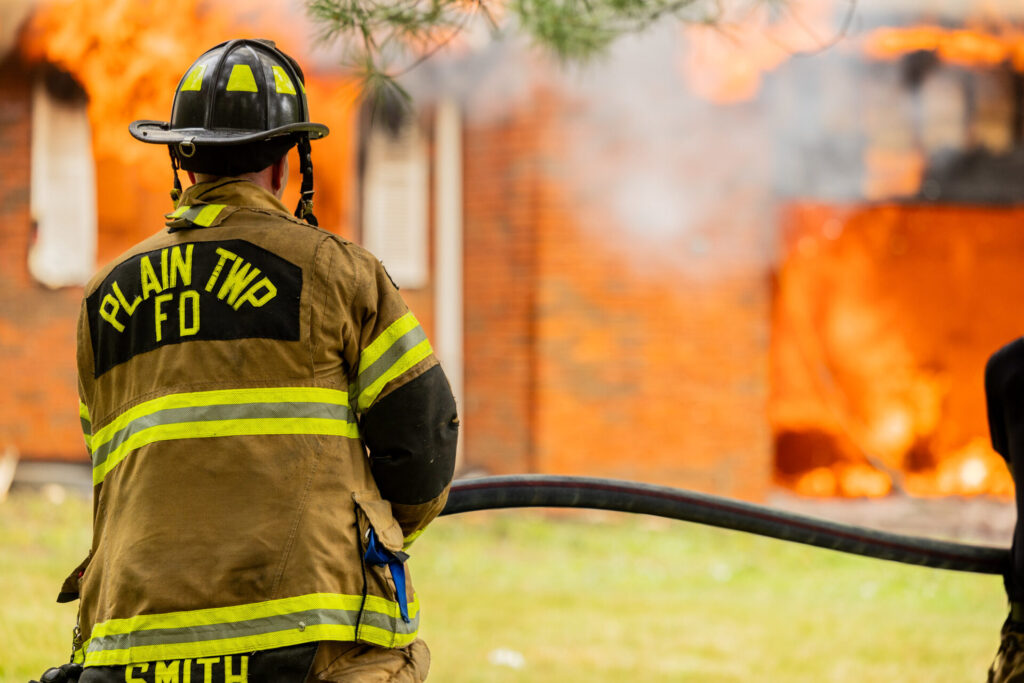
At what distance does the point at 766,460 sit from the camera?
30.0ft

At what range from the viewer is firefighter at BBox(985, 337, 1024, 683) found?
2.98 meters

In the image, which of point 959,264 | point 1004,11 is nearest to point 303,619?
point 1004,11

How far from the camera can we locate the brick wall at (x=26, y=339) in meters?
9.52

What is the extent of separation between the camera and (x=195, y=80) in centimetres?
222

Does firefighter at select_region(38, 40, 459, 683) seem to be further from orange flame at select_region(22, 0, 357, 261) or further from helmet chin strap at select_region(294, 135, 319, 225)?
orange flame at select_region(22, 0, 357, 261)

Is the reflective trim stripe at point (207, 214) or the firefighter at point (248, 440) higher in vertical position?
the reflective trim stripe at point (207, 214)

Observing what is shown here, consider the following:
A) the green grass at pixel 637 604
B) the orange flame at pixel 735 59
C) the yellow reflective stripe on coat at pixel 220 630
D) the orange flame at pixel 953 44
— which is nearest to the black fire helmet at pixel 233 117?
the yellow reflective stripe on coat at pixel 220 630

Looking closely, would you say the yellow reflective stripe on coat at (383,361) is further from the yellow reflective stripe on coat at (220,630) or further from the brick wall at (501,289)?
the brick wall at (501,289)

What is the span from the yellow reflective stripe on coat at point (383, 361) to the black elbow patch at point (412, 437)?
0.03 m

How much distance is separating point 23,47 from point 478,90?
4.07 metres

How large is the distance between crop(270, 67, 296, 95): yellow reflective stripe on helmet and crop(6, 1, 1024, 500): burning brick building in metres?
6.58

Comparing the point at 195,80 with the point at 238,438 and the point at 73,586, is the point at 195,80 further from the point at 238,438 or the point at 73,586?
the point at 73,586

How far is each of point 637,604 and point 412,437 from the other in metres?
5.09

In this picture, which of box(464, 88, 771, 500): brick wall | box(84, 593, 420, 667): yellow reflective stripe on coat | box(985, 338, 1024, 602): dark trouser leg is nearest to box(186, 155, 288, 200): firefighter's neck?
box(84, 593, 420, 667): yellow reflective stripe on coat
